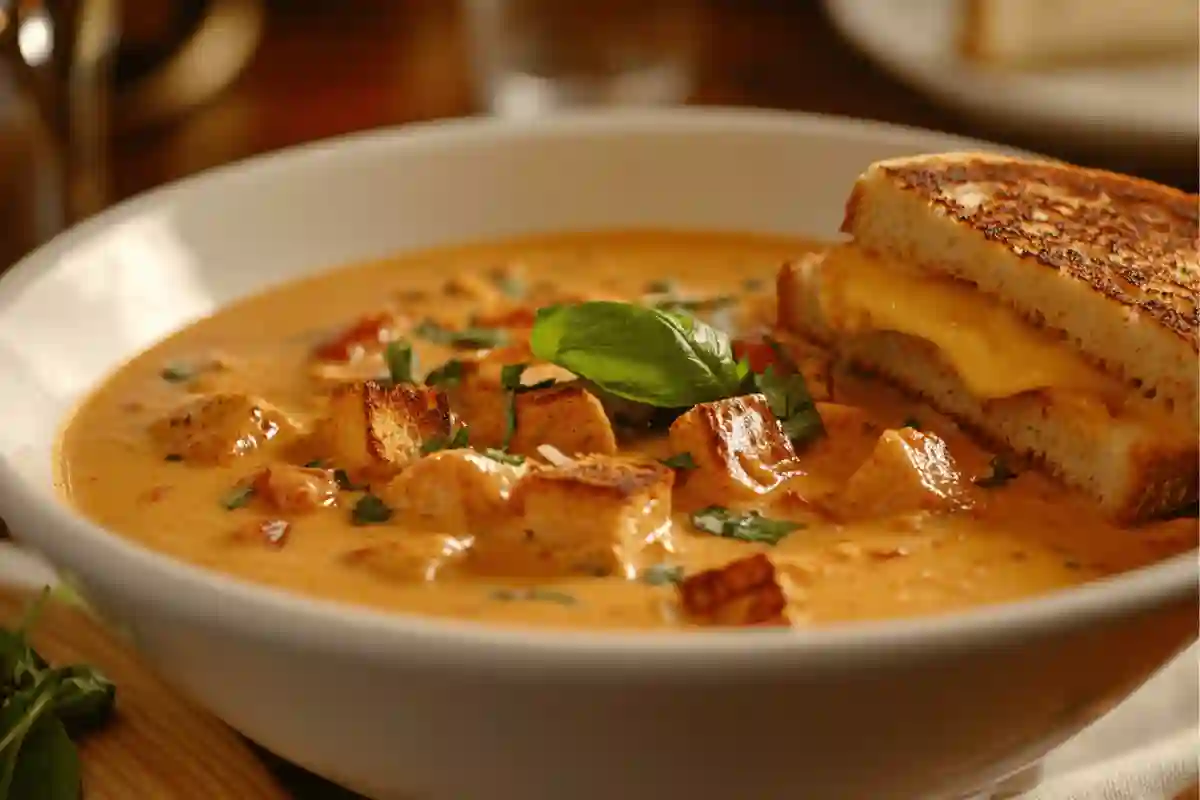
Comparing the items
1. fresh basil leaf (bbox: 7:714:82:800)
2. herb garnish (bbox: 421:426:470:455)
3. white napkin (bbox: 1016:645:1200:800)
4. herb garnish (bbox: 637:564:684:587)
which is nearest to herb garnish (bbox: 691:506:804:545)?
herb garnish (bbox: 637:564:684:587)

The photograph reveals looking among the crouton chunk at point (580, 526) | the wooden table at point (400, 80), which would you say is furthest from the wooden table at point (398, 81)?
the crouton chunk at point (580, 526)

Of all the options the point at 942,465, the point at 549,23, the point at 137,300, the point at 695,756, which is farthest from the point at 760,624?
the point at 549,23

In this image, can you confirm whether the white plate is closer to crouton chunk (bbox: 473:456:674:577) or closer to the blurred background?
the blurred background

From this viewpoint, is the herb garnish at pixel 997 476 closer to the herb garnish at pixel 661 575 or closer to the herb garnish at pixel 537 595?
the herb garnish at pixel 661 575

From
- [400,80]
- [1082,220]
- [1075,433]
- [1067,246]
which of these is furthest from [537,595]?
[400,80]

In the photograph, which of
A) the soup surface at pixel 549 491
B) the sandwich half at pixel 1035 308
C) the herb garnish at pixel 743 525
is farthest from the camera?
the sandwich half at pixel 1035 308

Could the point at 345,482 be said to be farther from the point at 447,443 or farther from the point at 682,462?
the point at 682,462

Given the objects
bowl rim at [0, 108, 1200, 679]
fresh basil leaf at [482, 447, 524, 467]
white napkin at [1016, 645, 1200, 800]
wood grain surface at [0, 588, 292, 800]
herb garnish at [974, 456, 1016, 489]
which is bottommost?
white napkin at [1016, 645, 1200, 800]
